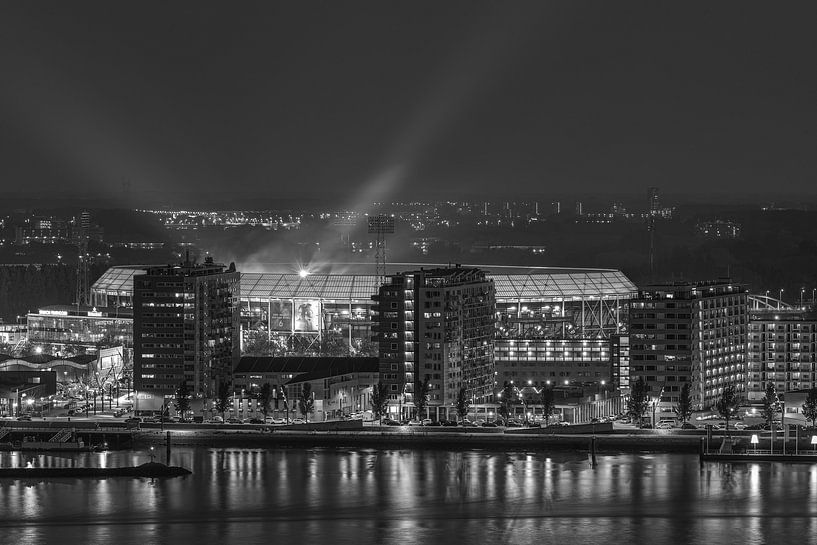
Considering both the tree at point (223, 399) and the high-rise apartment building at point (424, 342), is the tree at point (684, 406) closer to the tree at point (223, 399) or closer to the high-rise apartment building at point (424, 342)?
the high-rise apartment building at point (424, 342)

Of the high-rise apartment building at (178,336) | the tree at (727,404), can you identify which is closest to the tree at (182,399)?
the high-rise apartment building at (178,336)

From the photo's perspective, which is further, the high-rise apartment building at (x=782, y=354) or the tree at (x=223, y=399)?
the high-rise apartment building at (x=782, y=354)

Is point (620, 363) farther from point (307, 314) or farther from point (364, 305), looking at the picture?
point (307, 314)

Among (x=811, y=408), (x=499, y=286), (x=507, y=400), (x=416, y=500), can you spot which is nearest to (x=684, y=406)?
(x=811, y=408)

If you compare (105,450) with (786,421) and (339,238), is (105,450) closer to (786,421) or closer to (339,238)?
(786,421)

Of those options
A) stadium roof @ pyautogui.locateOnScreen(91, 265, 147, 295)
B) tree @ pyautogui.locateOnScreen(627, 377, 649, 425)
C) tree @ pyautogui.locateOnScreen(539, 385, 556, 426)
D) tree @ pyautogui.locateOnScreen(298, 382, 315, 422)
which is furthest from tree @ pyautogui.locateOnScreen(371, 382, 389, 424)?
stadium roof @ pyautogui.locateOnScreen(91, 265, 147, 295)

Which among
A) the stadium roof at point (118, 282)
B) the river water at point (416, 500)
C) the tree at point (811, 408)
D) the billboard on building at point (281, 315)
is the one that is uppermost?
the stadium roof at point (118, 282)
